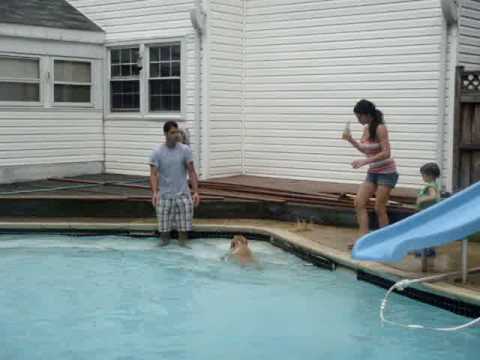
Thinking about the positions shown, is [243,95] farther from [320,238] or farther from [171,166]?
[320,238]

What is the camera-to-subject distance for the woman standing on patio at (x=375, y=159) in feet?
27.3

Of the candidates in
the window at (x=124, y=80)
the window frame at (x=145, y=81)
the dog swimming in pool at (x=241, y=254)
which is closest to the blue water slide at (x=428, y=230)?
the dog swimming in pool at (x=241, y=254)

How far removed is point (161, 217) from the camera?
9844 millimetres

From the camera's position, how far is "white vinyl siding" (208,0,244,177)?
42.7 feet

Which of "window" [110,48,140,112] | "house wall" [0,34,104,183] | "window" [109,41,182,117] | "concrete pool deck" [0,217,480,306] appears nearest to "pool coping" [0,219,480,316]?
"concrete pool deck" [0,217,480,306]

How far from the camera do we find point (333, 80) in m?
12.4

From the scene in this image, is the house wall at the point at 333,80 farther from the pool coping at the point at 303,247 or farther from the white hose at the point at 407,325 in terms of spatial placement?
the white hose at the point at 407,325

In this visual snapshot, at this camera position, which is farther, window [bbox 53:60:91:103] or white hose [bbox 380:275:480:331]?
window [bbox 53:60:91:103]

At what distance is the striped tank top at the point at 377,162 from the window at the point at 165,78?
564 cm

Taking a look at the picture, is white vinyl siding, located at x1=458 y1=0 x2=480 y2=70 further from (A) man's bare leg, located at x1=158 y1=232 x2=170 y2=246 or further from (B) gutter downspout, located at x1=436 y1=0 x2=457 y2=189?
(A) man's bare leg, located at x1=158 y1=232 x2=170 y2=246

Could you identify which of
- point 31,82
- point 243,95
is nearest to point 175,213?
point 243,95

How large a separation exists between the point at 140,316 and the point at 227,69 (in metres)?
6.76

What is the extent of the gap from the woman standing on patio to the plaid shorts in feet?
7.46

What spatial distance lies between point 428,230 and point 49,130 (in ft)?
29.0
